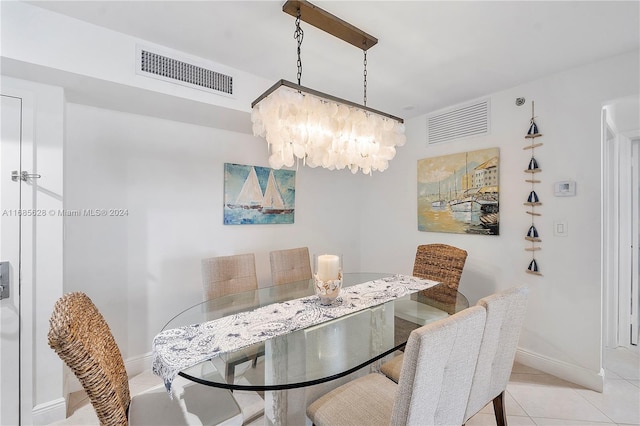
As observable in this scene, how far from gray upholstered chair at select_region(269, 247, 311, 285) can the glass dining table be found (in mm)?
551

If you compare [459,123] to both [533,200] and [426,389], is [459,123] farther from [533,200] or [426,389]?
[426,389]

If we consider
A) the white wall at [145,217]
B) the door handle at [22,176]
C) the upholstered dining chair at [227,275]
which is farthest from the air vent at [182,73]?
the upholstered dining chair at [227,275]

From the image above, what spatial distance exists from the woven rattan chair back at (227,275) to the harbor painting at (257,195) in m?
0.68

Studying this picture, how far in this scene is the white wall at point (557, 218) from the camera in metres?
2.13

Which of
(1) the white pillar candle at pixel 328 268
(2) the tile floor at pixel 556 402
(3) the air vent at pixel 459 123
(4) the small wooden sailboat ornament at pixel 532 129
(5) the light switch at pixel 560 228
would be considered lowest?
(2) the tile floor at pixel 556 402

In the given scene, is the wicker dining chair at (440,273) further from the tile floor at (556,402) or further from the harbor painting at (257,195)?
the harbor painting at (257,195)

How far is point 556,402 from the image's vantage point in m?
2.00

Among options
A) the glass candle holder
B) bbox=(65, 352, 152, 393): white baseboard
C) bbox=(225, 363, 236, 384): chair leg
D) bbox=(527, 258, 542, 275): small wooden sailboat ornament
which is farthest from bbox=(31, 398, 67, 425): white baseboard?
bbox=(527, 258, 542, 275): small wooden sailboat ornament

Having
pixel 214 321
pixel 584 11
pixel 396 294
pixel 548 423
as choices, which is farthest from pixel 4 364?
pixel 584 11

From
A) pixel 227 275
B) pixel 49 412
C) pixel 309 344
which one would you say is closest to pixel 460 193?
pixel 309 344

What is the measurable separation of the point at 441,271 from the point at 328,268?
4.40 ft

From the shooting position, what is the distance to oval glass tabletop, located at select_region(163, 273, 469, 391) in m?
1.14

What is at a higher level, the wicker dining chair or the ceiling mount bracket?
the ceiling mount bracket

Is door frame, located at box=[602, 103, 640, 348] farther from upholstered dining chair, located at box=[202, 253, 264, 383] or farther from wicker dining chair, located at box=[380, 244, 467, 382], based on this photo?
upholstered dining chair, located at box=[202, 253, 264, 383]
